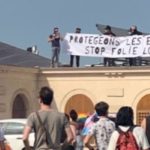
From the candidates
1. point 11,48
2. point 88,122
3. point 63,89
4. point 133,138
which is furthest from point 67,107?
point 133,138

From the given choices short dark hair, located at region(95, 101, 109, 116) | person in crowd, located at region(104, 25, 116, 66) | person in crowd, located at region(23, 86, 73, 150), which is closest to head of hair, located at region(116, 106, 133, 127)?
person in crowd, located at region(23, 86, 73, 150)

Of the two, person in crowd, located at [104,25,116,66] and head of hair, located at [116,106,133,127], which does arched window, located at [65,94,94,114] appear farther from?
head of hair, located at [116,106,133,127]

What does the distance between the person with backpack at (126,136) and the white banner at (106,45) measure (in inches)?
769

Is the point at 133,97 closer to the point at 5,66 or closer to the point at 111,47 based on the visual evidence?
the point at 111,47

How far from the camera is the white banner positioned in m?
27.9

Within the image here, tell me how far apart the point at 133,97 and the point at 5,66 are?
5.66m

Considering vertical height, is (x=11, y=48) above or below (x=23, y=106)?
above

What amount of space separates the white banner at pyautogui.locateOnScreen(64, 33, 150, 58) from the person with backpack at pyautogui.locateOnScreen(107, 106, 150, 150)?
64.0 feet

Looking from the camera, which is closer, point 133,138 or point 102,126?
point 133,138

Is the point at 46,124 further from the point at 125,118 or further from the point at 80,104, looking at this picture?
the point at 80,104

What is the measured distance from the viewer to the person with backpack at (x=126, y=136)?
8039 mm

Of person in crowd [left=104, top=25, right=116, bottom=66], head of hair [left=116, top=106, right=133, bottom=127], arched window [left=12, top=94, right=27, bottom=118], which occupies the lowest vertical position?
arched window [left=12, top=94, right=27, bottom=118]

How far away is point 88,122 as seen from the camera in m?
11.4

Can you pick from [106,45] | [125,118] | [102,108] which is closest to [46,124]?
[125,118]
